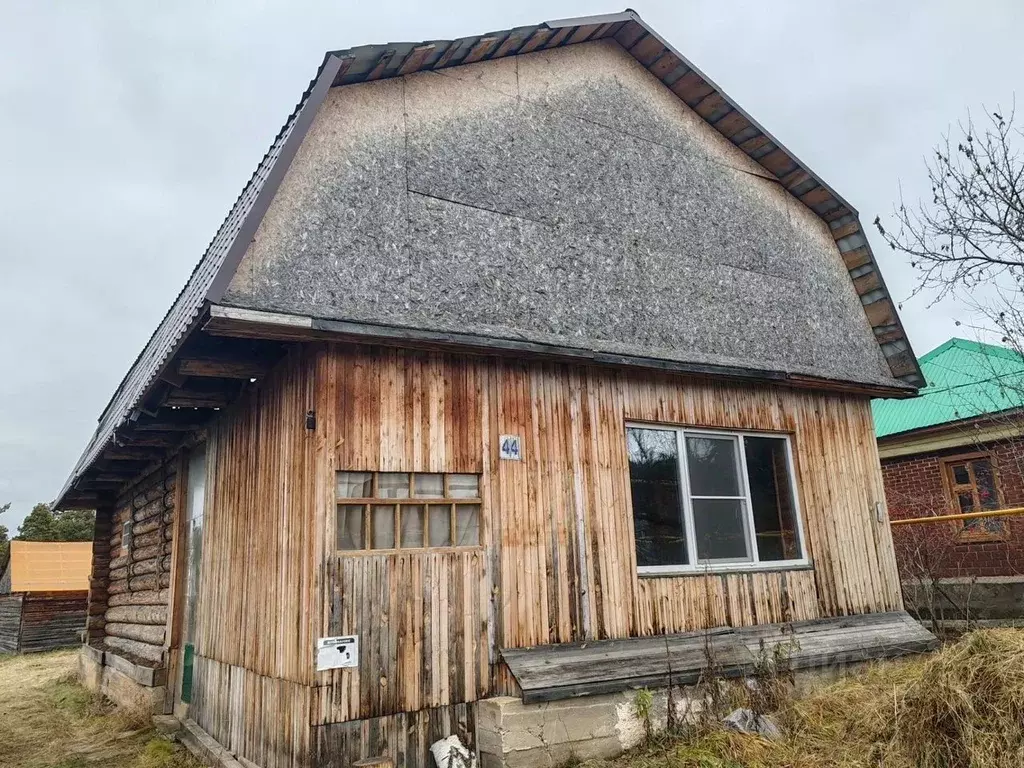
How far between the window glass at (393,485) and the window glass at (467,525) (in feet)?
1.57

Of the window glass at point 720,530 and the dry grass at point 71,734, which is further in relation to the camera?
the dry grass at point 71,734

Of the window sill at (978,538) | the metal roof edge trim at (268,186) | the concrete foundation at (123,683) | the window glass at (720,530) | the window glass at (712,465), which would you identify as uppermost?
the metal roof edge trim at (268,186)

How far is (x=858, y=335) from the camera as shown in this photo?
30.4 feet

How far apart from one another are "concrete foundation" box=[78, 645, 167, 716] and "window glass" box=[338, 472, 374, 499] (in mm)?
5005

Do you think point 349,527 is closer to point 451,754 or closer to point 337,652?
point 337,652

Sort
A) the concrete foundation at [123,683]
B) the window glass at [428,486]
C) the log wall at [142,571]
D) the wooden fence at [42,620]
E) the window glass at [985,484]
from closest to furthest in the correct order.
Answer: the window glass at [428,486] → the concrete foundation at [123,683] → the log wall at [142,571] → the window glass at [985,484] → the wooden fence at [42,620]

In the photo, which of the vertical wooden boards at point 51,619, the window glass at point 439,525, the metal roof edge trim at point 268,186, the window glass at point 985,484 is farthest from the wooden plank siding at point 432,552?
the vertical wooden boards at point 51,619

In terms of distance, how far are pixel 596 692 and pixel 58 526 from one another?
44430 millimetres

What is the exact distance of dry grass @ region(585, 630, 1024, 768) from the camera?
4.67m

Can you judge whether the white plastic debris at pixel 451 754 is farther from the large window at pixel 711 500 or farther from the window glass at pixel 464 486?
the large window at pixel 711 500

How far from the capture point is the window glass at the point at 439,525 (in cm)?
588

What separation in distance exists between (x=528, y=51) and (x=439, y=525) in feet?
15.9

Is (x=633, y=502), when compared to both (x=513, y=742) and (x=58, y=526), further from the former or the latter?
(x=58, y=526)

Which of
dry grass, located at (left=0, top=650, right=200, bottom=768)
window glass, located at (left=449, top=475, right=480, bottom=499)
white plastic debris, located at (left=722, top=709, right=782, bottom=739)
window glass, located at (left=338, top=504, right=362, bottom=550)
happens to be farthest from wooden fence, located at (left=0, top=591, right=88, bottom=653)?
white plastic debris, located at (left=722, top=709, right=782, bottom=739)
